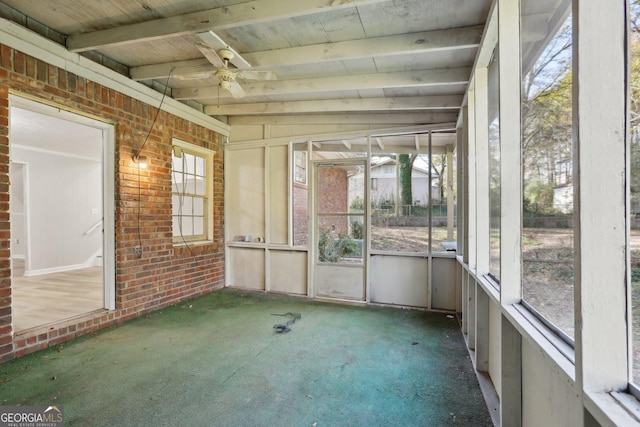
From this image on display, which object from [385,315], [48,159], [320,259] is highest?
[48,159]

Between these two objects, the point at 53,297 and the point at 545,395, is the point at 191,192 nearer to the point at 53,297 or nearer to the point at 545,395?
the point at 53,297

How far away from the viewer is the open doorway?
4.56 metres

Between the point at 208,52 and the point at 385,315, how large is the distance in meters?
3.54

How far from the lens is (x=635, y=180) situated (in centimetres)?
91

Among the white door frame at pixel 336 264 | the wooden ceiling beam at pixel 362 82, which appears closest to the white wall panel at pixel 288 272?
the white door frame at pixel 336 264

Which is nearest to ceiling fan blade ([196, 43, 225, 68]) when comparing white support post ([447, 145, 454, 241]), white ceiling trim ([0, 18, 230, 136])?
white ceiling trim ([0, 18, 230, 136])

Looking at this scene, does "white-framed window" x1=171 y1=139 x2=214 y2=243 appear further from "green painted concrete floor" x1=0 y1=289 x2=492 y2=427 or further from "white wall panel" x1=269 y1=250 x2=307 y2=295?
"green painted concrete floor" x1=0 y1=289 x2=492 y2=427

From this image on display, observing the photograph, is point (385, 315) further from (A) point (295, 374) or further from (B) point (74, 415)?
(B) point (74, 415)

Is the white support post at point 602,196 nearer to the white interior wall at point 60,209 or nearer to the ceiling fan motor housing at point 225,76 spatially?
the ceiling fan motor housing at point 225,76

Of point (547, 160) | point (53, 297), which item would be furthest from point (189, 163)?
point (547, 160)

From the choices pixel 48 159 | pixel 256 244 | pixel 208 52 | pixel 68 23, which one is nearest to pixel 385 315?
pixel 256 244

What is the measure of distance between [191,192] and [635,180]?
5.02 meters

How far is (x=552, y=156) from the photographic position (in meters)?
1.45

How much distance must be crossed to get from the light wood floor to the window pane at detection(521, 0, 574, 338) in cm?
436
